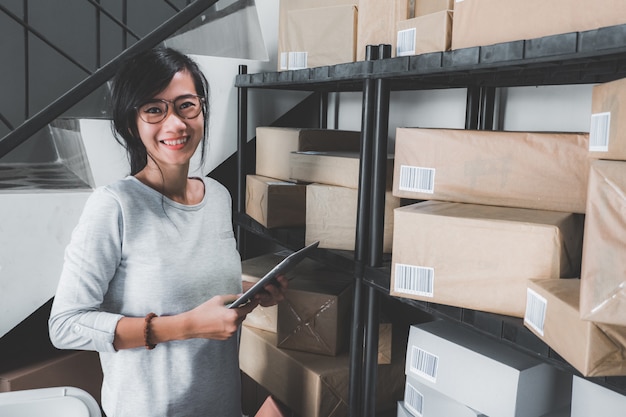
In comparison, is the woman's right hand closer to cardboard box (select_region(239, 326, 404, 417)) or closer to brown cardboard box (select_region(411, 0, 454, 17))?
cardboard box (select_region(239, 326, 404, 417))

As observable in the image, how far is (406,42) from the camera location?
1285mm

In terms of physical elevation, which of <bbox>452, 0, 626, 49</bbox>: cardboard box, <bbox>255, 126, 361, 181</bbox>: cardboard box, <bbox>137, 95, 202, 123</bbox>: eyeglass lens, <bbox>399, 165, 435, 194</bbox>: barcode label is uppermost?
<bbox>452, 0, 626, 49</bbox>: cardboard box

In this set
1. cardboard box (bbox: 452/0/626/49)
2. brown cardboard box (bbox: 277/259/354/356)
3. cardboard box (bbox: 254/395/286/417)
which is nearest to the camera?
cardboard box (bbox: 452/0/626/49)

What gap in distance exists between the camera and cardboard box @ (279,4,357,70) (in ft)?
5.11

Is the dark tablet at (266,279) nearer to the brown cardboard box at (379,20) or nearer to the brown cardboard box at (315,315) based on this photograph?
the brown cardboard box at (315,315)

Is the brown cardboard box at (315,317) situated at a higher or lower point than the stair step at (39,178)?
lower

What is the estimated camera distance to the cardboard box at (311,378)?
61.9 inches

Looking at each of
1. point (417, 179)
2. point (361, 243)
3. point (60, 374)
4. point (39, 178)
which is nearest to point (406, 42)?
point (417, 179)

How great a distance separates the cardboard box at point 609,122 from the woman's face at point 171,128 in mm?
821

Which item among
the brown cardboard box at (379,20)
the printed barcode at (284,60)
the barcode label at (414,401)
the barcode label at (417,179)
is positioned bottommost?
the barcode label at (414,401)

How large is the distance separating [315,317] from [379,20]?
86 centimetres

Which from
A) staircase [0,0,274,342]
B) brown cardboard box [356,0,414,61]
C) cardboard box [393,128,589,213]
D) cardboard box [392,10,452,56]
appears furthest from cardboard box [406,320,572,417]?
staircase [0,0,274,342]

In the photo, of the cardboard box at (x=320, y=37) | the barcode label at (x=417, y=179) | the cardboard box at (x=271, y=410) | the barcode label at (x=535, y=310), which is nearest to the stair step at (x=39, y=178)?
the cardboard box at (x=320, y=37)

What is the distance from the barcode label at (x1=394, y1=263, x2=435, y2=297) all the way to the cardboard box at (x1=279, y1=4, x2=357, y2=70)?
2.23ft
